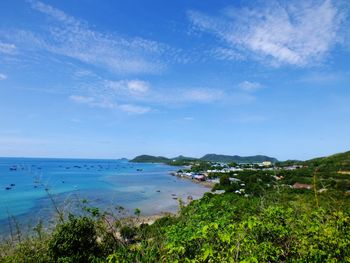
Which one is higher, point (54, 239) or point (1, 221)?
point (54, 239)

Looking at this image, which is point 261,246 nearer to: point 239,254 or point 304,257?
point 239,254

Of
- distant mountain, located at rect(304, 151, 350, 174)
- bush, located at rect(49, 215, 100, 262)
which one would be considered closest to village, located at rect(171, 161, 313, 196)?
distant mountain, located at rect(304, 151, 350, 174)

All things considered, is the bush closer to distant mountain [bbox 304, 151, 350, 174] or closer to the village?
the village

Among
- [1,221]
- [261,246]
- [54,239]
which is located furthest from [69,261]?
[1,221]

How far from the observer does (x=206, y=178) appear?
75812mm

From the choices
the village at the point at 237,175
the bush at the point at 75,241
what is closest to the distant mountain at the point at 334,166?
the village at the point at 237,175

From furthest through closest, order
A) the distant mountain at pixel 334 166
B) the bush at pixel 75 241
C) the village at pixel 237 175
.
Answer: the village at pixel 237 175 < the distant mountain at pixel 334 166 < the bush at pixel 75 241

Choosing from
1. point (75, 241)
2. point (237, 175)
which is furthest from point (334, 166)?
point (75, 241)

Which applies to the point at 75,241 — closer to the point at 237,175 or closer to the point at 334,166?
the point at 334,166

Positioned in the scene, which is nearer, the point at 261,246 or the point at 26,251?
the point at 261,246

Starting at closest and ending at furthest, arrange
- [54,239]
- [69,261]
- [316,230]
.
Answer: [316,230]
[69,261]
[54,239]

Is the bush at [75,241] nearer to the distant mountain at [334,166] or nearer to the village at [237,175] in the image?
the village at [237,175]

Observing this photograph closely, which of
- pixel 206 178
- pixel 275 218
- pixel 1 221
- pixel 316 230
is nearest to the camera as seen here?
pixel 316 230

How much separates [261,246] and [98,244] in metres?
5.94
